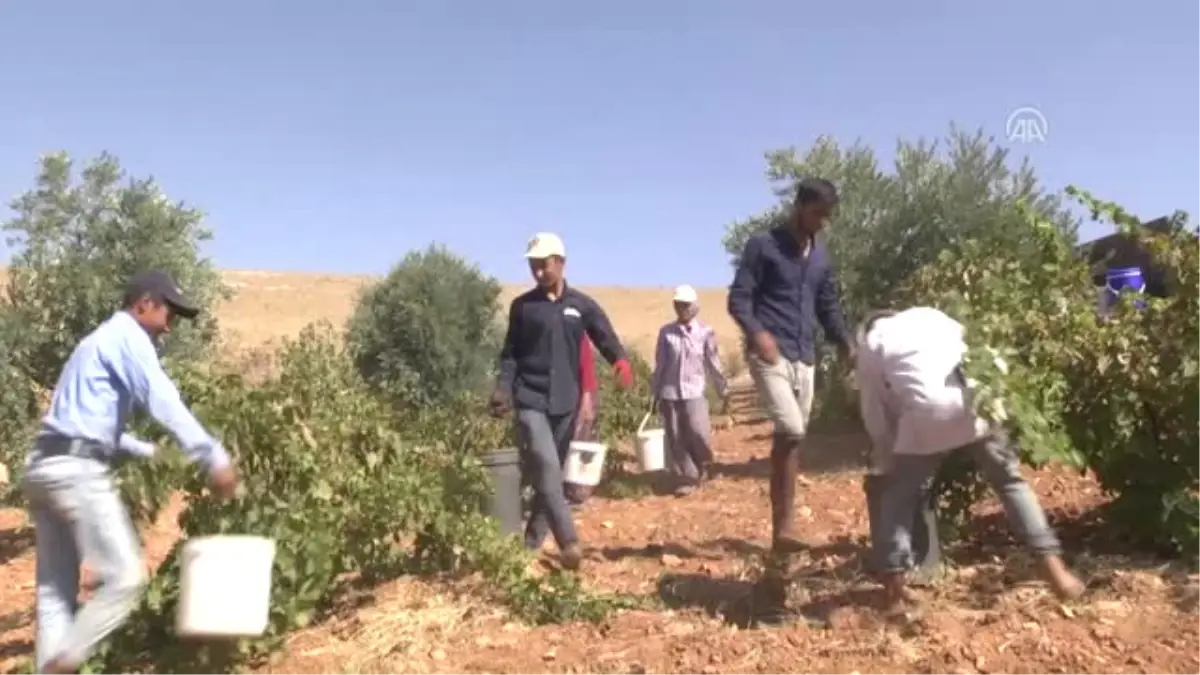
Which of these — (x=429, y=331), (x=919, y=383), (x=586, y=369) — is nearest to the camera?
(x=919, y=383)

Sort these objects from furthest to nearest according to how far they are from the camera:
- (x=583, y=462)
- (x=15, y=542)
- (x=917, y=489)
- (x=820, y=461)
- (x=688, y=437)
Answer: (x=820, y=461) → (x=688, y=437) → (x=15, y=542) → (x=583, y=462) → (x=917, y=489)

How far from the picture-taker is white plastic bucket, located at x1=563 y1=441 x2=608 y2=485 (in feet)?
20.0

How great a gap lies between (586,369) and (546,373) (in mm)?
411

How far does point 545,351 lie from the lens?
18.9 feet

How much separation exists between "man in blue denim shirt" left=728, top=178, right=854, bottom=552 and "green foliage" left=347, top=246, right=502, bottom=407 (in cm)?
887

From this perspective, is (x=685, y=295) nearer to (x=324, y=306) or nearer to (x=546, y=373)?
(x=546, y=373)

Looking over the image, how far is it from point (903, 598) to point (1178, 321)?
1558mm

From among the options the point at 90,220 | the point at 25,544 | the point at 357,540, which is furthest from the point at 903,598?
the point at 90,220

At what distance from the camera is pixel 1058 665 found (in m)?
3.85

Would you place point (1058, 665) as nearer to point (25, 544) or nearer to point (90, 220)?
point (25, 544)

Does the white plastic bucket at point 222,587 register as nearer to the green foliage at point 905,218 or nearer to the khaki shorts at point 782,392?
the khaki shorts at point 782,392

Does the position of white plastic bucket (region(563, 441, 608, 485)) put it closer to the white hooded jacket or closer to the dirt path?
the dirt path

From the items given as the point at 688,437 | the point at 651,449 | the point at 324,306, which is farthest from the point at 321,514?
the point at 324,306

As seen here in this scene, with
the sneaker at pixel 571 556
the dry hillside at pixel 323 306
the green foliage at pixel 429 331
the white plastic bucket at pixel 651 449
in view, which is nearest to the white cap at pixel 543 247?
the sneaker at pixel 571 556
